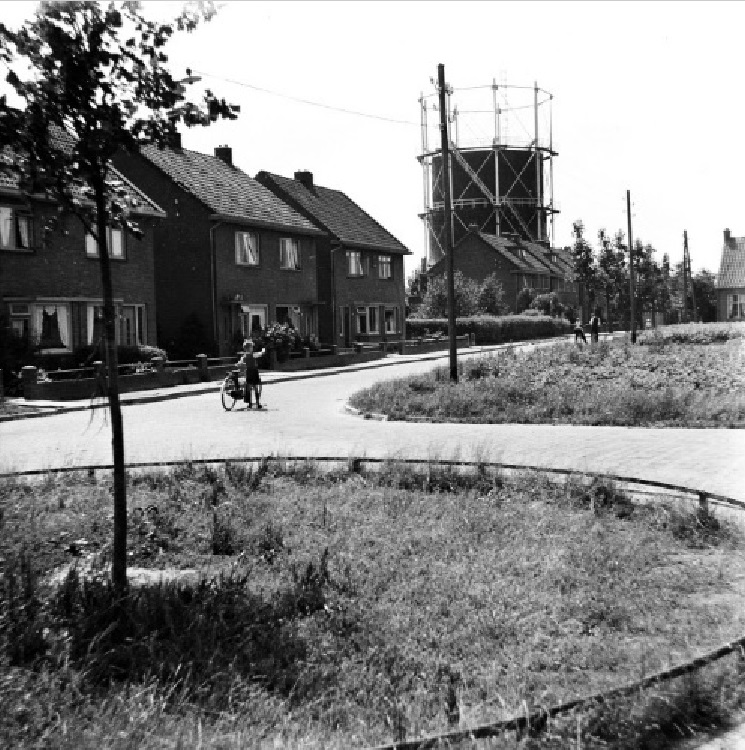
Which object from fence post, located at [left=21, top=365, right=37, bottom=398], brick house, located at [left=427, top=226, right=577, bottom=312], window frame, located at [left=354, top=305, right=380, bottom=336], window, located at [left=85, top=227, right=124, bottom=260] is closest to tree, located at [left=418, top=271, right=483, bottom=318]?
brick house, located at [left=427, top=226, right=577, bottom=312]

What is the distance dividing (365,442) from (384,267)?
39572mm

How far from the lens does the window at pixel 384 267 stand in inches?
2106

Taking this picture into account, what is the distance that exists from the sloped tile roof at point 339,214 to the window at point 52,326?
19.7 m

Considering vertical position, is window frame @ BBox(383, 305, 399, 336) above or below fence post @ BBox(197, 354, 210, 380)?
above

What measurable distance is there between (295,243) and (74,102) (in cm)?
3913

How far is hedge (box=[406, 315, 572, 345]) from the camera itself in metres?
58.8

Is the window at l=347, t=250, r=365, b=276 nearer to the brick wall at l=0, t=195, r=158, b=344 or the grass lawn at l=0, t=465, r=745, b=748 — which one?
the brick wall at l=0, t=195, r=158, b=344

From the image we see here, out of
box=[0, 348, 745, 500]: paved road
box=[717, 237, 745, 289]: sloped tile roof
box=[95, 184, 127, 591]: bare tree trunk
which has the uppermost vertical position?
box=[717, 237, 745, 289]: sloped tile roof

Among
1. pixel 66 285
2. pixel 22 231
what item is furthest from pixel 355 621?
pixel 66 285

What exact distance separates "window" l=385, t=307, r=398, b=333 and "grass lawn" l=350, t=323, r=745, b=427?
1003 inches

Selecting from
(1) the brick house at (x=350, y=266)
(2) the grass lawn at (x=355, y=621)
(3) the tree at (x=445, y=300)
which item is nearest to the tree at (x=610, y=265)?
(3) the tree at (x=445, y=300)

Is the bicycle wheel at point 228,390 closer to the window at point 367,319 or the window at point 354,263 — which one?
the window at point 354,263

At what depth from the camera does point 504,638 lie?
5.26 meters

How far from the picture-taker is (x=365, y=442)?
15.0 meters
